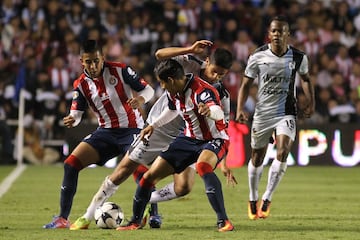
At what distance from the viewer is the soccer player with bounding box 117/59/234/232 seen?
31.3 feet

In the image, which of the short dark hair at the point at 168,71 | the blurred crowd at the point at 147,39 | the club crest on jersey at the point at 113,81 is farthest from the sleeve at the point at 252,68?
the blurred crowd at the point at 147,39

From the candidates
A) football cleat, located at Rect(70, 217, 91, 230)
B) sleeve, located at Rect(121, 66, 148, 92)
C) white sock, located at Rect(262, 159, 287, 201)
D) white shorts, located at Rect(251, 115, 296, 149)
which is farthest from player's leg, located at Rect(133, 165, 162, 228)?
white shorts, located at Rect(251, 115, 296, 149)

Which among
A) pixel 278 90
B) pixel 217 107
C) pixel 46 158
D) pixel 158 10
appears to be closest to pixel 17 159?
pixel 46 158

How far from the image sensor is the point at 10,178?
16.9 meters

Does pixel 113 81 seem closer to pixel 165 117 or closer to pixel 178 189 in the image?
pixel 165 117

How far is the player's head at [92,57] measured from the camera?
10266mm

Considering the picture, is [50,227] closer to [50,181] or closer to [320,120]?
[50,181]

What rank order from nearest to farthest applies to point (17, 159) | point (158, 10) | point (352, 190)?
point (352, 190), point (17, 159), point (158, 10)

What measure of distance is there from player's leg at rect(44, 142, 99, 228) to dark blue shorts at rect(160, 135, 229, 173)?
937 millimetres

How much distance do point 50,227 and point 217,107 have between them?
7.00ft

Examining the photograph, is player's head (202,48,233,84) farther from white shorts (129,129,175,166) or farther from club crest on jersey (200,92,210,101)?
white shorts (129,129,175,166)

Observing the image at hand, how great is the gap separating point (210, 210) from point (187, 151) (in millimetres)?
2463

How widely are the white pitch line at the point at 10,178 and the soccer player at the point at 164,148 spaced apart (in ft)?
13.5

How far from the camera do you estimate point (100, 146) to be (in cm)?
1053
